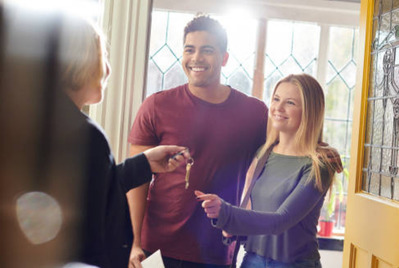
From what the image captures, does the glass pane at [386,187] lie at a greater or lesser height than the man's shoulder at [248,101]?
lesser

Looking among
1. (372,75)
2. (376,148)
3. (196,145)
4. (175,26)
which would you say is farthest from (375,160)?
(175,26)

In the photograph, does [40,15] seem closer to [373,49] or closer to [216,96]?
[216,96]

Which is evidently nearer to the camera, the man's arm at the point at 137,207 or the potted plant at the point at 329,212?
the man's arm at the point at 137,207

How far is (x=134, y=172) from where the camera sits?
1.29 meters

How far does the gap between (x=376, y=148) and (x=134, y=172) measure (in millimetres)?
999

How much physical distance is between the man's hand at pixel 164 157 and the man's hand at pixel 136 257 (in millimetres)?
371

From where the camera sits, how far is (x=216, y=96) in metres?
1.79

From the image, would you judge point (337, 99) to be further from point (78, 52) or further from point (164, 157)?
point (78, 52)

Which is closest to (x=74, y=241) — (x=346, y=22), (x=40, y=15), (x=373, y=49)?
(x=40, y=15)

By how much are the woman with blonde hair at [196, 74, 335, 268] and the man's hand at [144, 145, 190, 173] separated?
0.13m

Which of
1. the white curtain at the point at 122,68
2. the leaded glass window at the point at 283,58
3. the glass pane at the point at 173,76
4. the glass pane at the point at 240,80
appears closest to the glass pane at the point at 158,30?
the leaded glass window at the point at 283,58

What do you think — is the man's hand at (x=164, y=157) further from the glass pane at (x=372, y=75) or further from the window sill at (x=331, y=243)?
the window sill at (x=331, y=243)

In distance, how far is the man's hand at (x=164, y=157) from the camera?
1412 millimetres

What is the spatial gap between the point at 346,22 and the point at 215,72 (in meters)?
1.19
